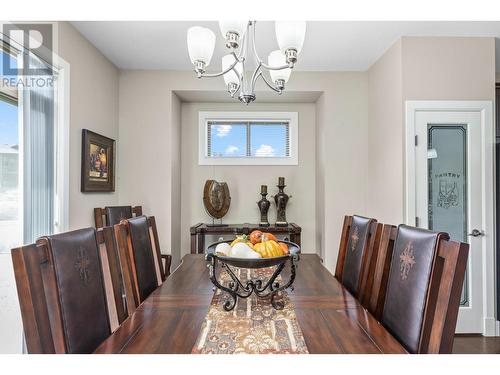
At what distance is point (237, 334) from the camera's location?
3.25 feet

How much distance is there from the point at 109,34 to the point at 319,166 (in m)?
2.69

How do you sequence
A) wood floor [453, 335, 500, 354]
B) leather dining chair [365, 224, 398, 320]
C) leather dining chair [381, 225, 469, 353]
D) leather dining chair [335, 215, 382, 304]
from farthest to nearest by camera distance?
1. wood floor [453, 335, 500, 354]
2. leather dining chair [335, 215, 382, 304]
3. leather dining chair [365, 224, 398, 320]
4. leather dining chair [381, 225, 469, 353]

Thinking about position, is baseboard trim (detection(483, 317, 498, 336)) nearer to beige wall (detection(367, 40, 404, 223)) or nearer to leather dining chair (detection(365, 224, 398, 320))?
beige wall (detection(367, 40, 404, 223))

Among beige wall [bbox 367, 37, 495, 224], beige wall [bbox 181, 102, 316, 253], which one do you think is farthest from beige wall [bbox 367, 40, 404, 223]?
beige wall [bbox 181, 102, 316, 253]

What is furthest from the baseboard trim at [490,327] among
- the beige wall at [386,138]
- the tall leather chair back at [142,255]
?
the tall leather chair back at [142,255]

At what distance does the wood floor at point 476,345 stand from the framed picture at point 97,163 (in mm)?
3576

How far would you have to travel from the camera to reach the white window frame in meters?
3.86

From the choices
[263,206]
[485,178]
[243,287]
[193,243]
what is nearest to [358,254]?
[243,287]

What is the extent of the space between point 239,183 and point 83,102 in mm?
1994

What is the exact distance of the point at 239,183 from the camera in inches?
152

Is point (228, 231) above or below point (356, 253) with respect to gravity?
below

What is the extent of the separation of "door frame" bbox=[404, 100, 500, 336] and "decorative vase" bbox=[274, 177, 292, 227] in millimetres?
1398

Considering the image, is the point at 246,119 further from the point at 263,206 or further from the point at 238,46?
the point at 238,46
